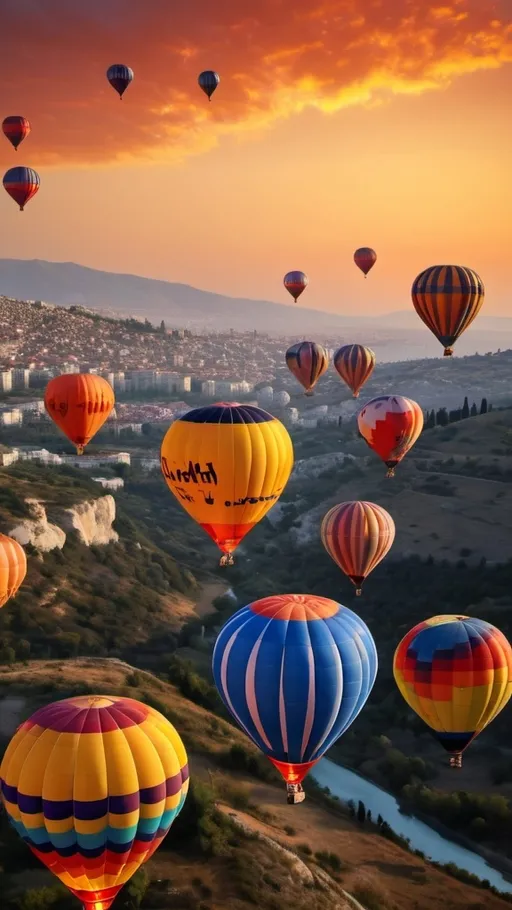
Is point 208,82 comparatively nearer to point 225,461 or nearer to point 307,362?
point 307,362

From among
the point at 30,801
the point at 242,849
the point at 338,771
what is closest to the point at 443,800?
the point at 338,771

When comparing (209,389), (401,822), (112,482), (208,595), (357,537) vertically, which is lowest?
(401,822)

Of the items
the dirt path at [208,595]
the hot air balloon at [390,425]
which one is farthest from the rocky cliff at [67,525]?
the hot air balloon at [390,425]

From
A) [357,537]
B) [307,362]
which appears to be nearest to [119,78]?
[307,362]

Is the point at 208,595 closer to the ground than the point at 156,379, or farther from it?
closer to the ground

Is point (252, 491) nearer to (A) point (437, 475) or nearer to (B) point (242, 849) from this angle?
(B) point (242, 849)

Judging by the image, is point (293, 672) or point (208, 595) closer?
point (293, 672)

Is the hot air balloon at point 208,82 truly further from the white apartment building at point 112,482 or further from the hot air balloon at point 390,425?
the white apartment building at point 112,482
